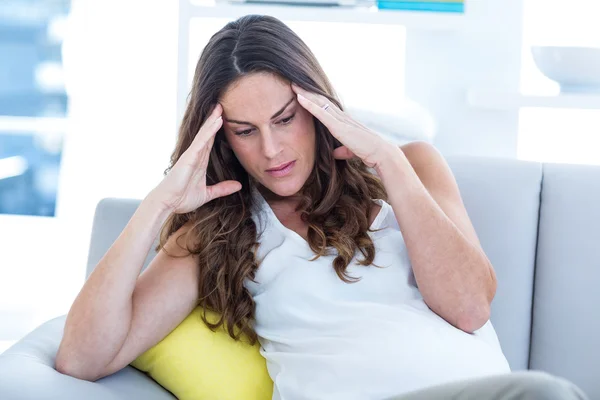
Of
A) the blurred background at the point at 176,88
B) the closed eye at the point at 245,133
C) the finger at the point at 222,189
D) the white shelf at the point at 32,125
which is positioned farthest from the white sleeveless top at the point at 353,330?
the white shelf at the point at 32,125

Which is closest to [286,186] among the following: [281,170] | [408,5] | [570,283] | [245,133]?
[281,170]

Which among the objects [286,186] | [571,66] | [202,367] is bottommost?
[202,367]

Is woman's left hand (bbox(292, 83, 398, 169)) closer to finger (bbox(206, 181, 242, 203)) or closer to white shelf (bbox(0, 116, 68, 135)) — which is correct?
finger (bbox(206, 181, 242, 203))

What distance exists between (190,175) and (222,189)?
11cm

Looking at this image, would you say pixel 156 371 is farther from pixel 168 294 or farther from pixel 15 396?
pixel 15 396

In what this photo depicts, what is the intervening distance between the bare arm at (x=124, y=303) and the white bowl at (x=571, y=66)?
1.21 metres

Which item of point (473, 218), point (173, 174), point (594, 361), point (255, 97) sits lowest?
point (594, 361)

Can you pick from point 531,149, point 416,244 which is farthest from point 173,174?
point 531,149

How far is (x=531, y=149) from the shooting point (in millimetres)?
2678

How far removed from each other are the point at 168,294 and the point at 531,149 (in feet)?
4.86

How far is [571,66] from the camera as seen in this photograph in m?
2.27

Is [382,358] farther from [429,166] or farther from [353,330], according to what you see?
[429,166]

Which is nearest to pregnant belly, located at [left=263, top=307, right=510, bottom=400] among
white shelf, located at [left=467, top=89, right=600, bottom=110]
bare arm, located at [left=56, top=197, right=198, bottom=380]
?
bare arm, located at [left=56, top=197, right=198, bottom=380]

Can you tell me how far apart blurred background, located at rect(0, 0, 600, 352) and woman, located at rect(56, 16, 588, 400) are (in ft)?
1.58
